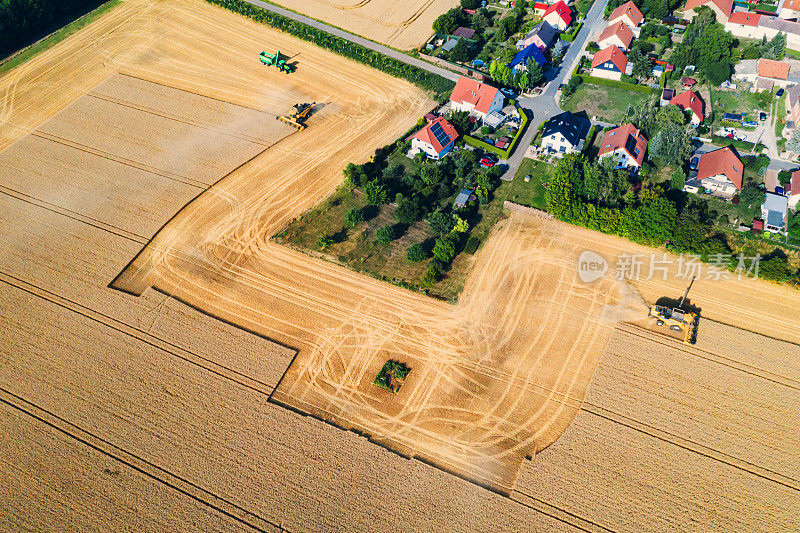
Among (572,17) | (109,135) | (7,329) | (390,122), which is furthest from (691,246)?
(109,135)

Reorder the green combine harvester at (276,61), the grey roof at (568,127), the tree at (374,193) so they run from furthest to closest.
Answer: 1. the green combine harvester at (276,61)
2. the grey roof at (568,127)
3. the tree at (374,193)

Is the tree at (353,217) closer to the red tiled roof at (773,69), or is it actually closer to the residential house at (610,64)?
the residential house at (610,64)

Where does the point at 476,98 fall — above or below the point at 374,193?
above

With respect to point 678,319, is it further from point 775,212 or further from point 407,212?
point 407,212

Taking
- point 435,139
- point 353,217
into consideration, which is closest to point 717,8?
point 435,139

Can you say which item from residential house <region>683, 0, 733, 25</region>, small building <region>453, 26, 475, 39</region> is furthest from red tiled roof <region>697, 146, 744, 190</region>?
small building <region>453, 26, 475, 39</region>

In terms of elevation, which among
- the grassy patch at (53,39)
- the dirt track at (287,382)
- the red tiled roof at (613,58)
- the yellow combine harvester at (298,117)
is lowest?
the dirt track at (287,382)

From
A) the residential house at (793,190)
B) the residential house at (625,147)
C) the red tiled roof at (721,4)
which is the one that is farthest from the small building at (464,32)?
the residential house at (793,190)
